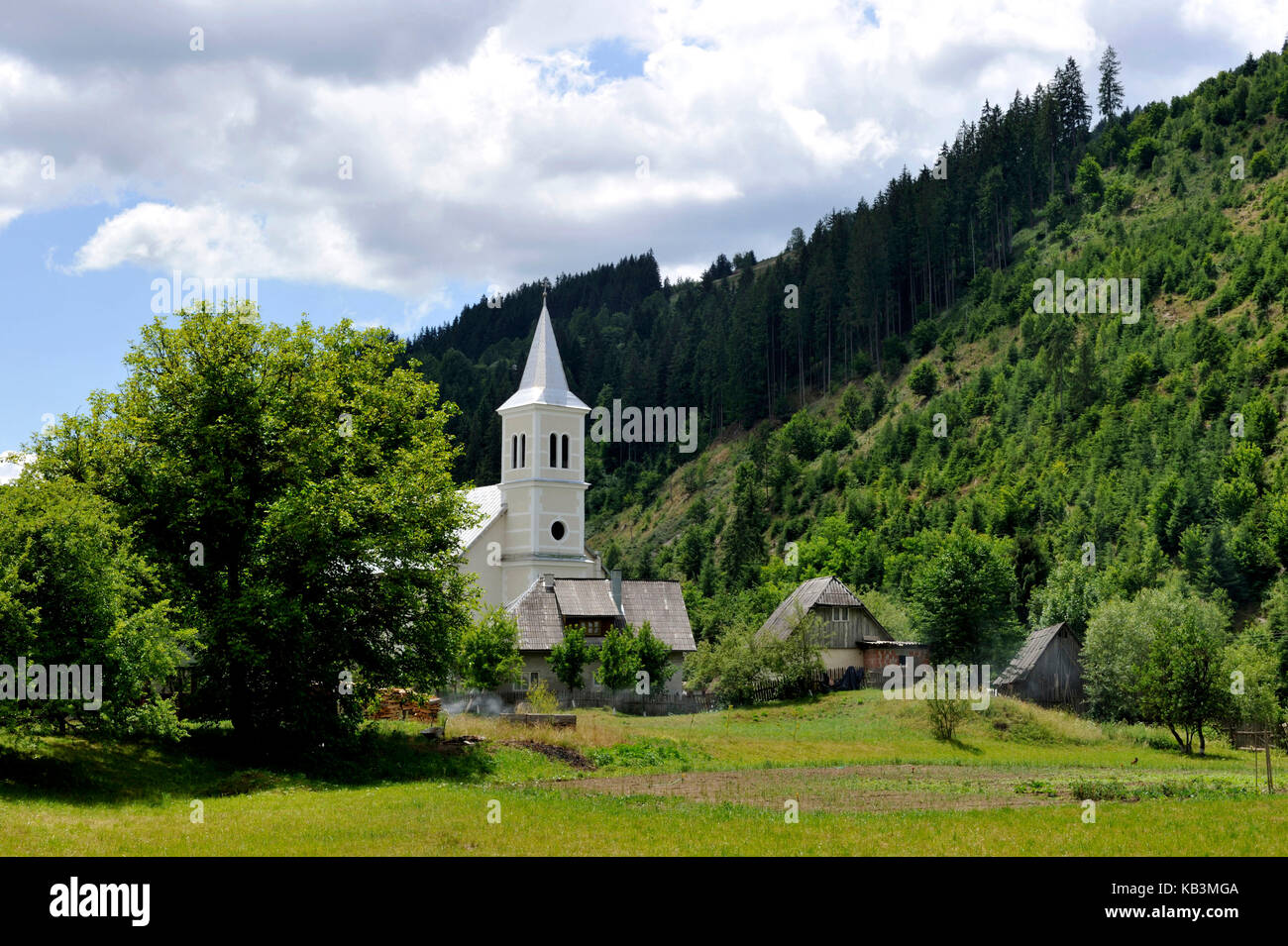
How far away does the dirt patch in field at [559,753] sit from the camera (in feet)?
113

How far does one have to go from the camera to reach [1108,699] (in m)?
52.8

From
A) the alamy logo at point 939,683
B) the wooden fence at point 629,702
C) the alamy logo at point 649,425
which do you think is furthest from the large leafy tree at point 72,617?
the alamy logo at point 649,425

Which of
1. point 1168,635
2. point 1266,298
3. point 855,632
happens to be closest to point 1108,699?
point 1168,635

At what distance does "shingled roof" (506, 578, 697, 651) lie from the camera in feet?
200

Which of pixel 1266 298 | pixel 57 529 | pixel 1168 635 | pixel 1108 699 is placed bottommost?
pixel 1108 699

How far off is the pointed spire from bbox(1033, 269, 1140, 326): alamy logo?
168ft

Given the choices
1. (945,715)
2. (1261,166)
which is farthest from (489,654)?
(1261,166)

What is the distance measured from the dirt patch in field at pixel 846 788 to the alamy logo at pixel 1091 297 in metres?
78.6

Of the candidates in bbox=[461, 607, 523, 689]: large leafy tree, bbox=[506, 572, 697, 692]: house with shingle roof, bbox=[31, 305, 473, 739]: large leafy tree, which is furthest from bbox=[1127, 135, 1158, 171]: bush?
bbox=[31, 305, 473, 739]: large leafy tree

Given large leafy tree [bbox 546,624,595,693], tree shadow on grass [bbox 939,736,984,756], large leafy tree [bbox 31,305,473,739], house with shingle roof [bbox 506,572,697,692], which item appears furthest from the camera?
house with shingle roof [bbox 506,572,697,692]
